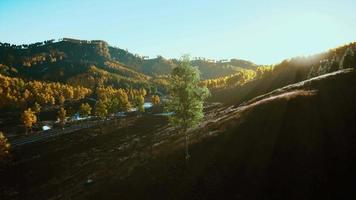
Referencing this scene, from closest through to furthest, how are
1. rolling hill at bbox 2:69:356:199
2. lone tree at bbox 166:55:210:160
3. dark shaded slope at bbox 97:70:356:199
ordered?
dark shaded slope at bbox 97:70:356:199 → rolling hill at bbox 2:69:356:199 → lone tree at bbox 166:55:210:160

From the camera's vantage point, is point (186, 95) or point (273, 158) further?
point (186, 95)

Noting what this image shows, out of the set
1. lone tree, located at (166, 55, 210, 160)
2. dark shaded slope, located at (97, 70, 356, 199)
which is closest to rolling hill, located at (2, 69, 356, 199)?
dark shaded slope, located at (97, 70, 356, 199)

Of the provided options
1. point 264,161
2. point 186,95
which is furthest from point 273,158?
point 186,95

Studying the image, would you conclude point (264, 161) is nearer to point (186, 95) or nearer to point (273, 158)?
point (273, 158)

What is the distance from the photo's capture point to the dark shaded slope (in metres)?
41.4

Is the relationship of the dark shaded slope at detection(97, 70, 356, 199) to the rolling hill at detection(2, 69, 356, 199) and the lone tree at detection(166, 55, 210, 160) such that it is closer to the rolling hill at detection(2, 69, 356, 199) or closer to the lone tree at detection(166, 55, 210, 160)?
the rolling hill at detection(2, 69, 356, 199)

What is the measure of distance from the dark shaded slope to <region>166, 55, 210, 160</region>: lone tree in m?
6.79

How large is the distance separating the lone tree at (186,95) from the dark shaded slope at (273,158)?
679 cm

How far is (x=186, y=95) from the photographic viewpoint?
183 ft

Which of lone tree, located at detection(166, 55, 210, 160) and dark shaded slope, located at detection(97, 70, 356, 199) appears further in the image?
lone tree, located at detection(166, 55, 210, 160)

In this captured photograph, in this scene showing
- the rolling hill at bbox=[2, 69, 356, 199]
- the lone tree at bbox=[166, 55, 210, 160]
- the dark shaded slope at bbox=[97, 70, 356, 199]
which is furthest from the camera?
the lone tree at bbox=[166, 55, 210, 160]

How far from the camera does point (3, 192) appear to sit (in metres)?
82.2

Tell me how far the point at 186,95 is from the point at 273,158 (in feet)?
57.8

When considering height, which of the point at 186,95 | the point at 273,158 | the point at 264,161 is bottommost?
the point at 264,161
